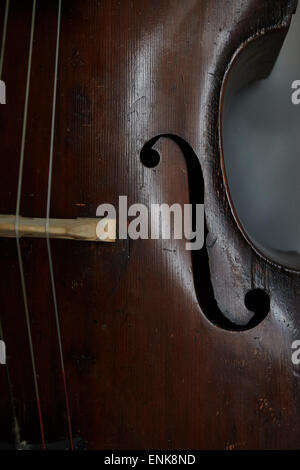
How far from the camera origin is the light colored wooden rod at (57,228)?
0.70m

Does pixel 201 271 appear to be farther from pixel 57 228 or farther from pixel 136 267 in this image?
pixel 57 228

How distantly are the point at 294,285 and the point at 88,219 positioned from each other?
1.10 ft

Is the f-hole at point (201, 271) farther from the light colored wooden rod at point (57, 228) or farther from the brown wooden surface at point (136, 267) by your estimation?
the light colored wooden rod at point (57, 228)

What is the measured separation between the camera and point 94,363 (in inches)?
28.6

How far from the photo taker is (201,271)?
76 cm

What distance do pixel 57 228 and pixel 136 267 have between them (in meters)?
0.13

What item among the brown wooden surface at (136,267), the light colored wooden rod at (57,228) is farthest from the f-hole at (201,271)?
the light colored wooden rod at (57,228)

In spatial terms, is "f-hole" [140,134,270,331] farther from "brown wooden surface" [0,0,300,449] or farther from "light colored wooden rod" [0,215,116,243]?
"light colored wooden rod" [0,215,116,243]

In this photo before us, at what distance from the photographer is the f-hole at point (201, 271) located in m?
0.74

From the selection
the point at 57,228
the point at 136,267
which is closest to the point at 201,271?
the point at 136,267

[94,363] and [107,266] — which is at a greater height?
[107,266]

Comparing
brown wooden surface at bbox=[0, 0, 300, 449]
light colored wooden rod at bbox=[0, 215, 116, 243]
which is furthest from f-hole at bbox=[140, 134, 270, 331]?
light colored wooden rod at bbox=[0, 215, 116, 243]

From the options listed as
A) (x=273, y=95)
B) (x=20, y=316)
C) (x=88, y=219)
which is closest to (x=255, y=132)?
(x=273, y=95)

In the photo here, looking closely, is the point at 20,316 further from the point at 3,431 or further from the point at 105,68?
the point at 105,68
